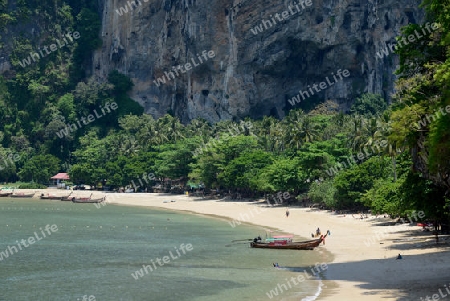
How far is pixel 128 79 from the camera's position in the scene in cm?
16662

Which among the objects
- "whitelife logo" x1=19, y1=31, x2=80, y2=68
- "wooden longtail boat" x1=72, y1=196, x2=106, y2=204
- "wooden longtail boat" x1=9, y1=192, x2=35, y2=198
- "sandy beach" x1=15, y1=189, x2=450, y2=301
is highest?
"whitelife logo" x1=19, y1=31, x2=80, y2=68

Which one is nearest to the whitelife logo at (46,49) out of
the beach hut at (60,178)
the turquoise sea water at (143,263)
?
the beach hut at (60,178)

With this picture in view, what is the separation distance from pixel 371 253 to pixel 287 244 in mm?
7907

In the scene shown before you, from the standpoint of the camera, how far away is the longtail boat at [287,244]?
49.1 m

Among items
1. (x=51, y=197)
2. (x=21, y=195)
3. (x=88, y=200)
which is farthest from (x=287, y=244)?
(x=21, y=195)

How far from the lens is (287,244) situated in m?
50.2

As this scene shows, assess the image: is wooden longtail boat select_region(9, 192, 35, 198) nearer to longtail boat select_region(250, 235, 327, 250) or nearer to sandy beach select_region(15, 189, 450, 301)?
sandy beach select_region(15, 189, 450, 301)

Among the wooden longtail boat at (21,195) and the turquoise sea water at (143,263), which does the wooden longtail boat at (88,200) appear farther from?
the turquoise sea water at (143,263)

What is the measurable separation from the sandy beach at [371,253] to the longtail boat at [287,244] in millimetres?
1380

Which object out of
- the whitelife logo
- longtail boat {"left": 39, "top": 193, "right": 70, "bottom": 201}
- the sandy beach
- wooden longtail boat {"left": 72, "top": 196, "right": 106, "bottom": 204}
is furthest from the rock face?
the sandy beach

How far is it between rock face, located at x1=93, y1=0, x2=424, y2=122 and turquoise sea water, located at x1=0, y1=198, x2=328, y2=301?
226ft

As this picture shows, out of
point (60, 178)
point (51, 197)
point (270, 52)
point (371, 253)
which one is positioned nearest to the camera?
point (371, 253)

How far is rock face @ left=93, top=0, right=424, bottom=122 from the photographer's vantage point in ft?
433

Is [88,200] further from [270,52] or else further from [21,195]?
[270,52]
